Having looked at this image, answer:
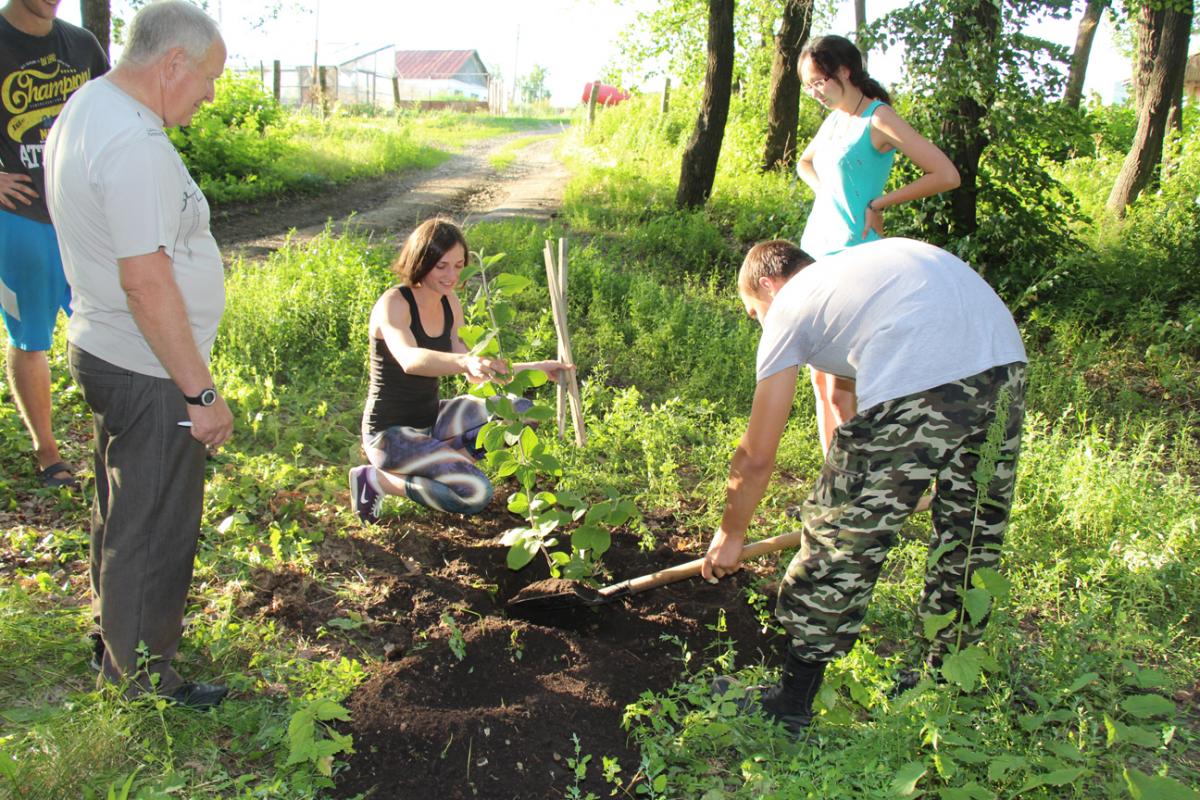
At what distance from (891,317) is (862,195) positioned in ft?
6.11

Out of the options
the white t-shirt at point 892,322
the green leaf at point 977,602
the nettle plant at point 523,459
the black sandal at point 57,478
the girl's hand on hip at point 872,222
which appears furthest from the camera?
the girl's hand on hip at point 872,222

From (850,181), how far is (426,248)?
1.98 meters

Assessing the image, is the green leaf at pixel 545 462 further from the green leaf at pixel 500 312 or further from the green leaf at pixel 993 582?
the green leaf at pixel 993 582

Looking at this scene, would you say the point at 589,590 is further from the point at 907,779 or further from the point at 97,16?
the point at 97,16

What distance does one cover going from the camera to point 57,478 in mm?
3930

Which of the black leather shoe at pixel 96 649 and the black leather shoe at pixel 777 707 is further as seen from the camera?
the black leather shoe at pixel 96 649

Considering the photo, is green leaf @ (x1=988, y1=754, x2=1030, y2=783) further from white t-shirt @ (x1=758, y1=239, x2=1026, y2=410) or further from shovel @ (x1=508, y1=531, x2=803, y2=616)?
shovel @ (x1=508, y1=531, x2=803, y2=616)

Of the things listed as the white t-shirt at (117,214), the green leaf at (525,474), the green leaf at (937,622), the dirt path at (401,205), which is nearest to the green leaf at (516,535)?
the green leaf at (525,474)

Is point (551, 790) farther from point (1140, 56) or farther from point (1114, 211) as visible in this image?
point (1140, 56)

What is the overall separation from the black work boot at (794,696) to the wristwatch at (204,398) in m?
1.84

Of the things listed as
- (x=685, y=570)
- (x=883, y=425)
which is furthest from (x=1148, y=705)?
(x=685, y=570)

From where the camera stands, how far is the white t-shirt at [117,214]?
84.2 inches

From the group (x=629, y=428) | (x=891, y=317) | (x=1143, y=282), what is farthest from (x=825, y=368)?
(x=1143, y=282)

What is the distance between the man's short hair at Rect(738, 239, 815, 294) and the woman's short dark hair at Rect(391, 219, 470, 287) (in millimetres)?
1286
